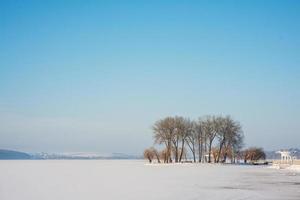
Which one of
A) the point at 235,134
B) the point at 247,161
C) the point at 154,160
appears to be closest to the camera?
the point at 235,134

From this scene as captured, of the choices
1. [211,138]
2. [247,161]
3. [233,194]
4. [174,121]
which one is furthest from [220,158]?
[233,194]

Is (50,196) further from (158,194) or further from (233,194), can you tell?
(233,194)

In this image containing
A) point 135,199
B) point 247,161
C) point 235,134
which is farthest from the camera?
point 247,161

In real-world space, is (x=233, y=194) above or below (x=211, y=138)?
below

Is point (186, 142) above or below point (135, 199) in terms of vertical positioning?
above

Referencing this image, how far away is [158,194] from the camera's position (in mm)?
21500

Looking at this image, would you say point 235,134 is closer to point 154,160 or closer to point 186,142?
point 186,142

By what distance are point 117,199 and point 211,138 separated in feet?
235

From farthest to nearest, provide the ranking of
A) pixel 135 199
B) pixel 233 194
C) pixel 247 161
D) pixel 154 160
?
pixel 247 161 < pixel 154 160 < pixel 233 194 < pixel 135 199

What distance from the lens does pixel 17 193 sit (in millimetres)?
21266

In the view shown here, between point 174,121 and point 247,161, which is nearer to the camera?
point 174,121

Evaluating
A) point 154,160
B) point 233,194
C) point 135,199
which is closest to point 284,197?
point 233,194

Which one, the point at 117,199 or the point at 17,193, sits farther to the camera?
the point at 17,193

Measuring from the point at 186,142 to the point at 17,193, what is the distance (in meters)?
70.1
